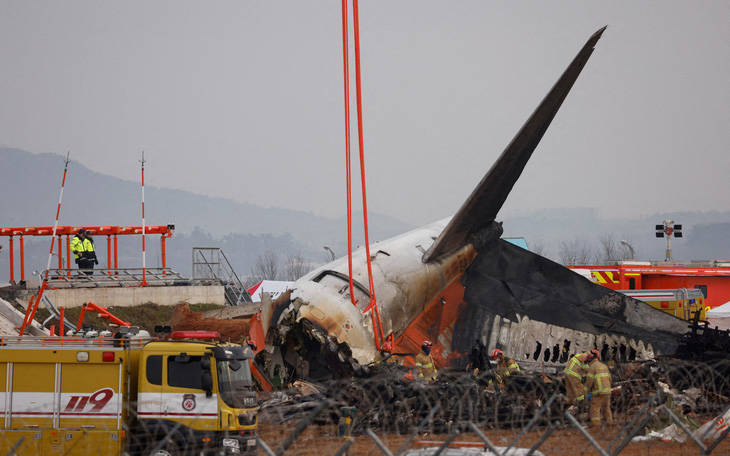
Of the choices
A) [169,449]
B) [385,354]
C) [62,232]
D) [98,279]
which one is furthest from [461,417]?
[62,232]

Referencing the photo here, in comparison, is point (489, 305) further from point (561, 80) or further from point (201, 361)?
point (201, 361)

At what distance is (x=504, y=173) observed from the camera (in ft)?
58.5

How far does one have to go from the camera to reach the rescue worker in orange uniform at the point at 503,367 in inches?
627

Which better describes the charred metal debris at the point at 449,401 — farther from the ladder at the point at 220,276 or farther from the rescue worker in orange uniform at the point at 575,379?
the ladder at the point at 220,276

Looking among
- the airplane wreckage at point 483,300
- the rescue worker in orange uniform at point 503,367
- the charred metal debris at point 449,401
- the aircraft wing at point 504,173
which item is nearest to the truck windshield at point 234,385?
the charred metal debris at point 449,401

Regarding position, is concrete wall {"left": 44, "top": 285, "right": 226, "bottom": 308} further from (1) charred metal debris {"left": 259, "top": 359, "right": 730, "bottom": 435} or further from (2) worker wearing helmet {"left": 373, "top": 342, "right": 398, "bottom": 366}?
(2) worker wearing helmet {"left": 373, "top": 342, "right": 398, "bottom": 366}

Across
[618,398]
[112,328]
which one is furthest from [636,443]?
[112,328]

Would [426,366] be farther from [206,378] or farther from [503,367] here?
[206,378]

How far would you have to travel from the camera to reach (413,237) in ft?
68.8

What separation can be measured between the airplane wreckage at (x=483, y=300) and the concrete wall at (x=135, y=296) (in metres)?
10.7

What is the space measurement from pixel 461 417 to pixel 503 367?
3110mm

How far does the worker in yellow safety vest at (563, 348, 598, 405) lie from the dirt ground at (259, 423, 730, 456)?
1.33 m

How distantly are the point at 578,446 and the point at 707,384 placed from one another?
20.1ft

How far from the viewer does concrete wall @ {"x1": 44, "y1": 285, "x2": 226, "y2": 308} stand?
83.3 feet
